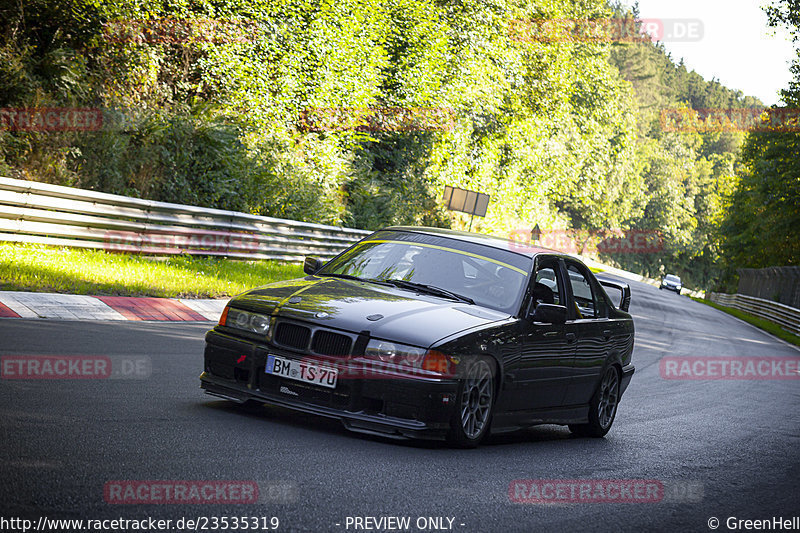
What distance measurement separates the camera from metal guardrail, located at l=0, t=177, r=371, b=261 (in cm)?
1377

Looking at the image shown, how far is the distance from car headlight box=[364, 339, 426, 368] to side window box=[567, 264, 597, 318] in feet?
9.13

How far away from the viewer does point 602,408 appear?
8.64 meters

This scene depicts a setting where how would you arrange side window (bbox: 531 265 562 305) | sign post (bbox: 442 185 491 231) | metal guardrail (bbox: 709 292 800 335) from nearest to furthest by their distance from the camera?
1. side window (bbox: 531 265 562 305)
2. sign post (bbox: 442 185 491 231)
3. metal guardrail (bbox: 709 292 800 335)

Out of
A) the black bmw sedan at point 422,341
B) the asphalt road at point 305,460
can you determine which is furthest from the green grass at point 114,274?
the black bmw sedan at point 422,341

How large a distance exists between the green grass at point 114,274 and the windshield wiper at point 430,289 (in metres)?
6.13

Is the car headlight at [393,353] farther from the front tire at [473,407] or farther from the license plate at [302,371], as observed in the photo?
the front tire at [473,407]

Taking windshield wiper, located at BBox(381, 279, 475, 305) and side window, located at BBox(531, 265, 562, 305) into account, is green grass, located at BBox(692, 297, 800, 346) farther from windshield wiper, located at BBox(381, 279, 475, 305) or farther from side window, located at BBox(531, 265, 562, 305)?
windshield wiper, located at BBox(381, 279, 475, 305)

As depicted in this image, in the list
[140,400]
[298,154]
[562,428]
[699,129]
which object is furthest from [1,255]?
[699,129]

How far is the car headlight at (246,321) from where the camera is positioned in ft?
20.7

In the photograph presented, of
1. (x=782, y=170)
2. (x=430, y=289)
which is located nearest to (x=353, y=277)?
(x=430, y=289)

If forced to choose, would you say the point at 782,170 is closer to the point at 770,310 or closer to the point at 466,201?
the point at 770,310

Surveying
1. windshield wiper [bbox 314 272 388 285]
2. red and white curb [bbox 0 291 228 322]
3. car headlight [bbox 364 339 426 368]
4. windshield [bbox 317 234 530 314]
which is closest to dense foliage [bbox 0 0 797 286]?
red and white curb [bbox 0 291 228 322]

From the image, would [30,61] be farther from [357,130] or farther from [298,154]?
[357,130]

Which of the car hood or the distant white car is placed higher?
the car hood
